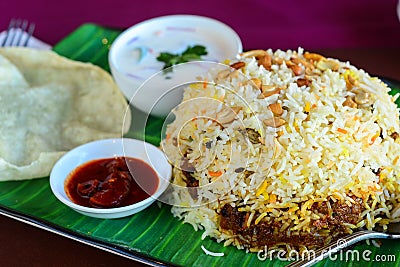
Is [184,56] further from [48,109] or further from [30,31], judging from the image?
Answer: [30,31]

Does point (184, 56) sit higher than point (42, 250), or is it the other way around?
point (184, 56)

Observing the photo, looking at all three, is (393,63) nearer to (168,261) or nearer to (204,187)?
(204,187)

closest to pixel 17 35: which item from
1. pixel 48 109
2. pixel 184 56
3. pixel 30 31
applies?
→ pixel 30 31

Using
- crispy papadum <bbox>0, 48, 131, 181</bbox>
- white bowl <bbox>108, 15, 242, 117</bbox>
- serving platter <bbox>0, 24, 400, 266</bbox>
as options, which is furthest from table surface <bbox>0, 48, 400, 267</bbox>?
white bowl <bbox>108, 15, 242, 117</bbox>

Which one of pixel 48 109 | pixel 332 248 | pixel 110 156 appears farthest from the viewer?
pixel 48 109

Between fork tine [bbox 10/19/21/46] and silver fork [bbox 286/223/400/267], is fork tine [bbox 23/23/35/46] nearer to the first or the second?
fork tine [bbox 10/19/21/46]

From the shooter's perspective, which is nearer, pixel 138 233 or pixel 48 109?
pixel 138 233
